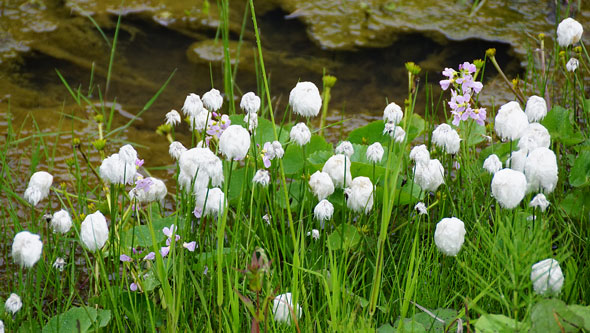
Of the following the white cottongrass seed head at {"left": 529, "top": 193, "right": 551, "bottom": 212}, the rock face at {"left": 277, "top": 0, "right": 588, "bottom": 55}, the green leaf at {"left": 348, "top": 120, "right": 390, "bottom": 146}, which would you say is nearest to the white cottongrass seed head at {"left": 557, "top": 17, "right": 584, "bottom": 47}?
the green leaf at {"left": 348, "top": 120, "right": 390, "bottom": 146}

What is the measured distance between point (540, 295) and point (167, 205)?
4.91 ft

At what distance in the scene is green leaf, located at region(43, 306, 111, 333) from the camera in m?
1.68

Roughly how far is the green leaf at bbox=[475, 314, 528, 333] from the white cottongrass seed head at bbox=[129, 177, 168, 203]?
84cm

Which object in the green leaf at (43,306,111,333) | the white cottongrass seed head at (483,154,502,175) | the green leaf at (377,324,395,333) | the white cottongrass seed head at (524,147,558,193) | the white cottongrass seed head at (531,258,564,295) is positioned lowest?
the green leaf at (43,306,111,333)

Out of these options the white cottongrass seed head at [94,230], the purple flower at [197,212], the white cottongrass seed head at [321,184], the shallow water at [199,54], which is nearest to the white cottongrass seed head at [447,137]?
the white cottongrass seed head at [321,184]

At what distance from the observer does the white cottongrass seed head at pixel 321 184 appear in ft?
6.02

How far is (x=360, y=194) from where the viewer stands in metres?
1.84

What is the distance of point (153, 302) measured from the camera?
1784mm

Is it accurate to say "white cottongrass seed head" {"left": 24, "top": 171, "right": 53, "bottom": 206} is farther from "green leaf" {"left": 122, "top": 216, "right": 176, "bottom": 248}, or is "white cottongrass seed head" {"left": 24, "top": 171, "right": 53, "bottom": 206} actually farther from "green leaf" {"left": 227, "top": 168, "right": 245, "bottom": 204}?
"green leaf" {"left": 227, "top": 168, "right": 245, "bottom": 204}

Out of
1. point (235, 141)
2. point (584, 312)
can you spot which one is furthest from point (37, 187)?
point (584, 312)

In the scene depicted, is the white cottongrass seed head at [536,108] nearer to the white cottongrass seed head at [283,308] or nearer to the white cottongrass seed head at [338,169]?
the white cottongrass seed head at [338,169]

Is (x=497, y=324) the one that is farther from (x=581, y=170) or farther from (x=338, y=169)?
(x=581, y=170)

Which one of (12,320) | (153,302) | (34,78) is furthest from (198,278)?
(34,78)

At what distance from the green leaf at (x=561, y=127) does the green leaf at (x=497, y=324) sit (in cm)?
101
